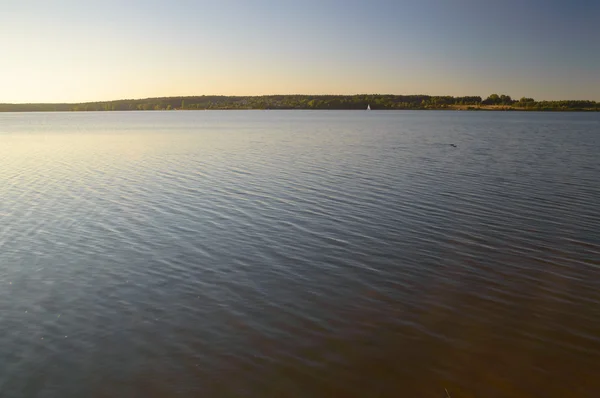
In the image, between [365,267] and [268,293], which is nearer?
[268,293]

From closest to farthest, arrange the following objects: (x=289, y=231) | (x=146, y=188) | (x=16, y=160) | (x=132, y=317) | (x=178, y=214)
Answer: (x=132, y=317), (x=289, y=231), (x=178, y=214), (x=146, y=188), (x=16, y=160)

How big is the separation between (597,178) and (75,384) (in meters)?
25.1

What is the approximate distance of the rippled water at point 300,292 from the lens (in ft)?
22.5

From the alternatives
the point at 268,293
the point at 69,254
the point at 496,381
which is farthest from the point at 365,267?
the point at 69,254

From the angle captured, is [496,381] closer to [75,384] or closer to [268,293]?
[268,293]

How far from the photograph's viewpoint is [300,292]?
9617 millimetres

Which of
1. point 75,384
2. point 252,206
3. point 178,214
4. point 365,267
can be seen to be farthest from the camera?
point 252,206

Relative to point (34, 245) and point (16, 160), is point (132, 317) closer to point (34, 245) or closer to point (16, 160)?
point (34, 245)

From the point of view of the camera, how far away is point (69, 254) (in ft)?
39.5

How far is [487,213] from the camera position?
16.3m

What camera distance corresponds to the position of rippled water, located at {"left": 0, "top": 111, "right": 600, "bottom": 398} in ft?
22.5

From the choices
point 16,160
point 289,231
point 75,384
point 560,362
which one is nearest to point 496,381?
point 560,362

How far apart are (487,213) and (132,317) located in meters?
12.6

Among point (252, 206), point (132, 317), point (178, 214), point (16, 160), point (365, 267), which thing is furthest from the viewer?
point (16, 160)
